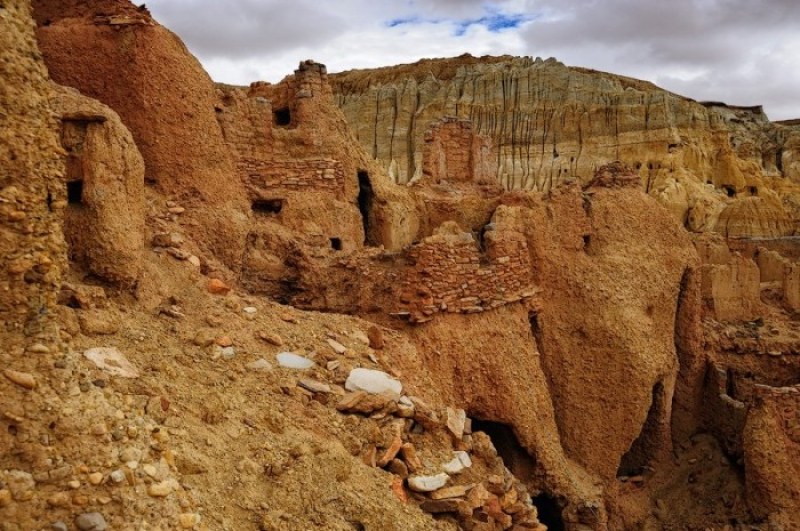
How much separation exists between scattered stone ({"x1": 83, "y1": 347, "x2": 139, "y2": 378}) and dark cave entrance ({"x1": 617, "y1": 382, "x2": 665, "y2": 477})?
28.4 ft

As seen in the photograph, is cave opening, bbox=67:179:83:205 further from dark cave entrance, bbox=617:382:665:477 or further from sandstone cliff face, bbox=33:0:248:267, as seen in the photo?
dark cave entrance, bbox=617:382:665:477

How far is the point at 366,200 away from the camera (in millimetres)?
11867

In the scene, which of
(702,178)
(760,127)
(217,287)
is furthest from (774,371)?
(760,127)

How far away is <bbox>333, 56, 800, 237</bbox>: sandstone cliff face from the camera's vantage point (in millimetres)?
52781

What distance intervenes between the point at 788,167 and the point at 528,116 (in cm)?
2714

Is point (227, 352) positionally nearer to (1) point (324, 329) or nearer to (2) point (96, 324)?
(2) point (96, 324)

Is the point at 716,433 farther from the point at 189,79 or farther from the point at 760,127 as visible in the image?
the point at 760,127

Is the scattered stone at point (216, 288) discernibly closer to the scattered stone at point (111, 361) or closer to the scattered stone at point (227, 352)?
the scattered stone at point (227, 352)

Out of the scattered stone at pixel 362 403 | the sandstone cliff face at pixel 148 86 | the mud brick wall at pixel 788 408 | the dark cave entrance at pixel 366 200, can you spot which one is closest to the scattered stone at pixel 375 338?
the scattered stone at pixel 362 403

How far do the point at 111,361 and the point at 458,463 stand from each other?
2.93 m

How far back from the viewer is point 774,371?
12312mm

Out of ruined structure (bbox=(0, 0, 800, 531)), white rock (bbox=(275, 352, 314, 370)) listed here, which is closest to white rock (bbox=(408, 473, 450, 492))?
ruined structure (bbox=(0, 0, 800, 531))

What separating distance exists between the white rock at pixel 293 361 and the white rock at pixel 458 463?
1511mm

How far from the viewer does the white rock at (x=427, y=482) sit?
5.24 m
